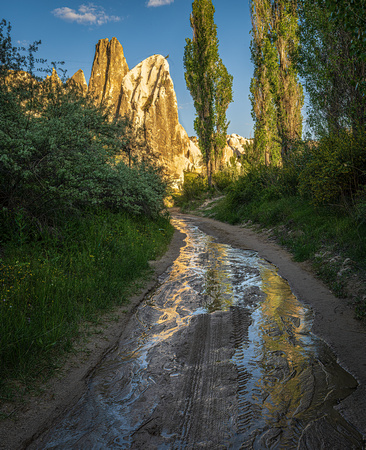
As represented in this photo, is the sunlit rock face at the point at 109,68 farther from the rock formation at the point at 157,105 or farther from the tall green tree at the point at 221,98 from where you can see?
the tall green tree at the point at 221,98

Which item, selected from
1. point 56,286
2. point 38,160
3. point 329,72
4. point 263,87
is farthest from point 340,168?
point 263,87

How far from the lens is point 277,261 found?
794cm

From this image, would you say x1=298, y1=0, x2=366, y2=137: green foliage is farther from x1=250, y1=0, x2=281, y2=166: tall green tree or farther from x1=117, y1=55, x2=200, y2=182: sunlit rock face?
x1=117, y1=55, x2=200, y2=182: sunlit rock face

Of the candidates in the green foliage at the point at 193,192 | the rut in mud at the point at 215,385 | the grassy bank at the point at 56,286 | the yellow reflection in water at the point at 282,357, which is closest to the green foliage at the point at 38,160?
the grassy bank at the point at 56,286

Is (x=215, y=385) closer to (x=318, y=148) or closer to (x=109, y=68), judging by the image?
(x=318, y=148)

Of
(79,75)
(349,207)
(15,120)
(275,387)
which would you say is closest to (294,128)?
(349,207)

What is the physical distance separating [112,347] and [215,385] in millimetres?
1498

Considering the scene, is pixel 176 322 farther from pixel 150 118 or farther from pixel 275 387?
pixel 150 118

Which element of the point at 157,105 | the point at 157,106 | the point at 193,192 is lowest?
the point at 193,192

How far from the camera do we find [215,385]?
2777 millimetres

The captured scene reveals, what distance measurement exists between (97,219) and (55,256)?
3.02 metres

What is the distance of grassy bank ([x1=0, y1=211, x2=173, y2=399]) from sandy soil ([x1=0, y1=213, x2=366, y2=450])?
25cm

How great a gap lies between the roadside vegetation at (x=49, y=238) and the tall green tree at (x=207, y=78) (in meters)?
19.8

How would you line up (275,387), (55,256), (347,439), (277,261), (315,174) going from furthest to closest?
(315,174)
(277,261)
(55,256)
(275,387)
(347,439)
